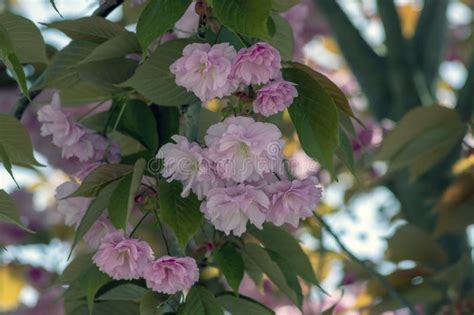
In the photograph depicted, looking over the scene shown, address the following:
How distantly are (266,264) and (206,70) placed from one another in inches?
11.2

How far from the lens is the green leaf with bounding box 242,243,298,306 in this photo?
45.3 inches

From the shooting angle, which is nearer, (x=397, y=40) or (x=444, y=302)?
(x=444, y=302)

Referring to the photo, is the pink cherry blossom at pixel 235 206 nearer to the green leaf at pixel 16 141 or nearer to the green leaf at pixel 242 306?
the green leaf at pixel 242 306

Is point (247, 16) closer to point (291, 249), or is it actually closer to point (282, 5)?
point (282, 5)

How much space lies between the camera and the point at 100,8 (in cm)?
122

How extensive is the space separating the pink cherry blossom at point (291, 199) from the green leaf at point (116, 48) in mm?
229

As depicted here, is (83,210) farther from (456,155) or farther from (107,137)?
(456,155)

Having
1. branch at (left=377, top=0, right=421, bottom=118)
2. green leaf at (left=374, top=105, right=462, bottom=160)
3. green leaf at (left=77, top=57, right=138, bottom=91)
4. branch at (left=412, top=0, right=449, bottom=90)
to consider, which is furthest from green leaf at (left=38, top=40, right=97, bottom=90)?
branch at (left=412, top=0, right=449, bottom=90)


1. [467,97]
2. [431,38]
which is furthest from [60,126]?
[431,38]

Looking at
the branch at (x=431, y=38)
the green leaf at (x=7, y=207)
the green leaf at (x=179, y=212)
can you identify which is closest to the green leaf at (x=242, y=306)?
the green leaf at (x=179, y=212)

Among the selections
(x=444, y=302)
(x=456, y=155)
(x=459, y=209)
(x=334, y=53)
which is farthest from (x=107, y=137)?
(x=334, y=53)

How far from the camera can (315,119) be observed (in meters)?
1.00

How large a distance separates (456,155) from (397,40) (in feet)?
0.92

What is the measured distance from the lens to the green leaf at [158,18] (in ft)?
3.22
